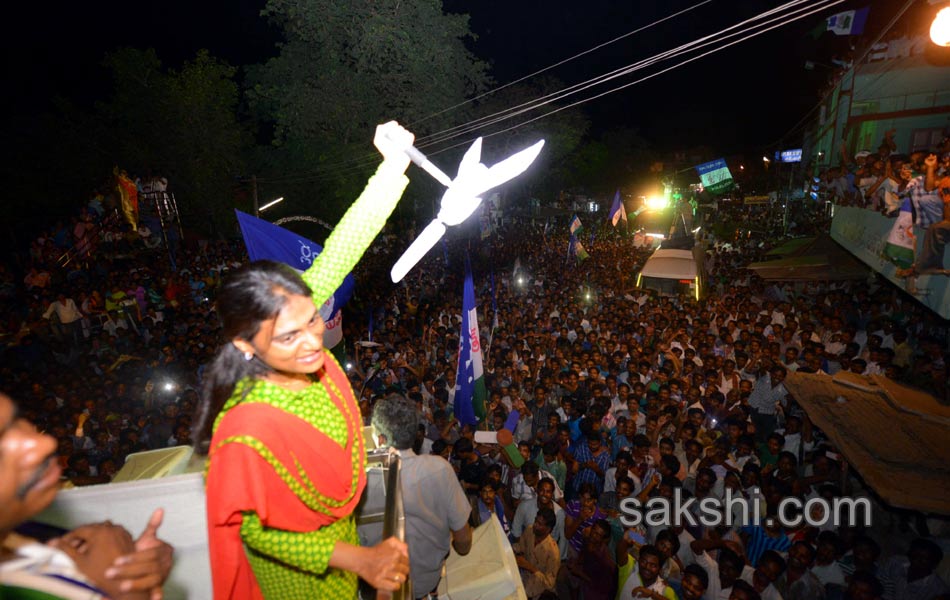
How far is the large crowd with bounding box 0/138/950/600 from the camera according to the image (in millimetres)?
4098

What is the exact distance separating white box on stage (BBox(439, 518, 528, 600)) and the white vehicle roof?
10.1m

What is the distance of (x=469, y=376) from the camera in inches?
269

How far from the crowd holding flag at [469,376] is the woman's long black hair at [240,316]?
497cm

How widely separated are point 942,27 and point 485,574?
7.58m

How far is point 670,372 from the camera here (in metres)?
7.28

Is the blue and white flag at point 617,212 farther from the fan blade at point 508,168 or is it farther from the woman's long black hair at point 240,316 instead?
the woman's long black hair at point 240,316

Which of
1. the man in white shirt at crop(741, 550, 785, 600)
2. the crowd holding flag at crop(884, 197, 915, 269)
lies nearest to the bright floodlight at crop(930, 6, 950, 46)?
the crowd holding flag at crop(884, 197, 915, 269)

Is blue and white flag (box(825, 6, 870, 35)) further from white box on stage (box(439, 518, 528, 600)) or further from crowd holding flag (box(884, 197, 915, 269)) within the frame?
white box on stage (box(439, 518, 528, 600))

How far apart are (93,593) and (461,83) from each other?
16178mm

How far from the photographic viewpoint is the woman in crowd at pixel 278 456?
160 cm

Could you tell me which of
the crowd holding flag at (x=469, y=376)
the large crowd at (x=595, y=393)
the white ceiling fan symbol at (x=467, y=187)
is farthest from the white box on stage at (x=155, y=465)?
the crowd holding flag at (x=469, y=376)

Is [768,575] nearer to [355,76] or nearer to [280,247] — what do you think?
[280,247]

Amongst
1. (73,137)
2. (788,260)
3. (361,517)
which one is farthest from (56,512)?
(73,137)

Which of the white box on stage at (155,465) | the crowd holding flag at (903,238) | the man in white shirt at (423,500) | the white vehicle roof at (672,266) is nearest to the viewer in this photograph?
the white box on stage at (155,465)
